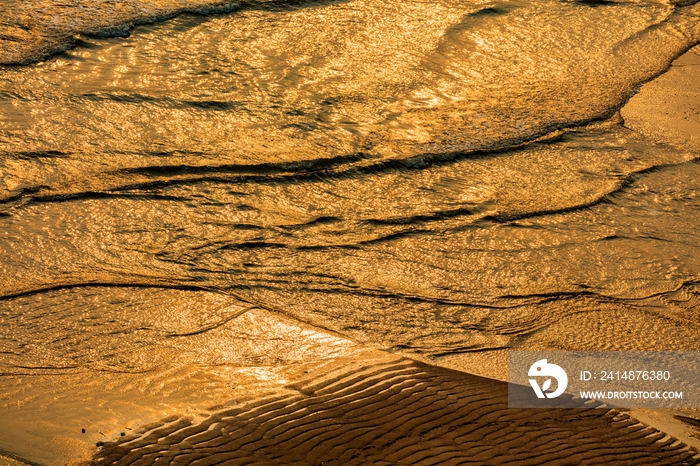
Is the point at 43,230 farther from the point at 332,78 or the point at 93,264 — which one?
the point at 332,78

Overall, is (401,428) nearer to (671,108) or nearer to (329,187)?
(329,187)

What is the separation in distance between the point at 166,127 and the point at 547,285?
2.52 metres

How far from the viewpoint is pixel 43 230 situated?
13.5 feet

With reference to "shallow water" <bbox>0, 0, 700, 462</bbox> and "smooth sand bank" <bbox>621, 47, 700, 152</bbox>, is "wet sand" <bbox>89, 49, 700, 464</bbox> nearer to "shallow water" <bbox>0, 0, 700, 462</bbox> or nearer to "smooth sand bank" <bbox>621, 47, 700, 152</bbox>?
"shallow water" <bbox>0, 0, 700, 462</bbox>

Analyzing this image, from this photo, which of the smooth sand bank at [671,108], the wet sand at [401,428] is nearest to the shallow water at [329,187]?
the smooth sand bank at [671,108]

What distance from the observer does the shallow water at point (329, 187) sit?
12.3ft
